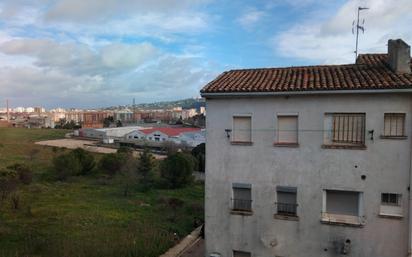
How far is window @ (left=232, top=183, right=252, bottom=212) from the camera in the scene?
1383cm

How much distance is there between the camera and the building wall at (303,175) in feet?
39.9

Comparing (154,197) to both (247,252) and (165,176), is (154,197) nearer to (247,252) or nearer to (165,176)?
(165,176)

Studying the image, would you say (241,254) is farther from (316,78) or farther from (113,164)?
(113,164)

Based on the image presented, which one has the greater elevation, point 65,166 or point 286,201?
point 286,201

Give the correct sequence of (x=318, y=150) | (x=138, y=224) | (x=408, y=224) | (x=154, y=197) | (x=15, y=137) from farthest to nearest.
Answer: (x=15, y=137) < (x=154, y=197) < (x=138, y=224) < (x=318, y=150) < (x=408, y=224)

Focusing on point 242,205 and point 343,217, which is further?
point 242,205

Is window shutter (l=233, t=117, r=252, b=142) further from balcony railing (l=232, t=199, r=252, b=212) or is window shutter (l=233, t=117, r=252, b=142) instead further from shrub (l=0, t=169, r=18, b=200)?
shrub (l=0, t=169, r=18, b=200)

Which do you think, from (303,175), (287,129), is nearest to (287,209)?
(303,175)

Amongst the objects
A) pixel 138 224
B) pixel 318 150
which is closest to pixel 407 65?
pixel 318 150

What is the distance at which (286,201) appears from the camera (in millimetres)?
13398

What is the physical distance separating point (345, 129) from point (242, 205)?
435cm

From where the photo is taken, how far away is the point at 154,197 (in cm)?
3684

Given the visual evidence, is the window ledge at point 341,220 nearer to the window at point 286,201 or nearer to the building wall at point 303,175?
the building wall at point 303,175

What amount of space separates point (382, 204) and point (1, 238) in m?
20.4
